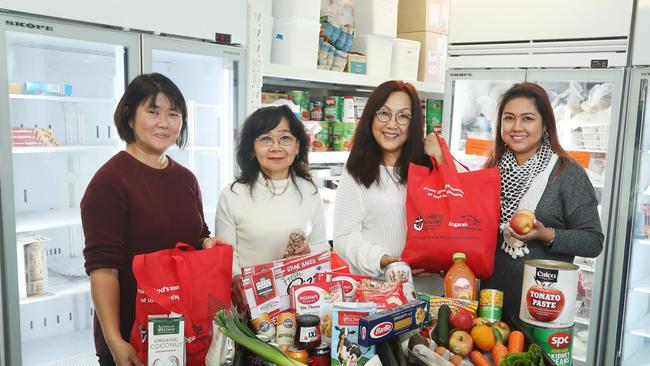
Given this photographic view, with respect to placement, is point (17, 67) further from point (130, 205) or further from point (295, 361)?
point (295, 361)

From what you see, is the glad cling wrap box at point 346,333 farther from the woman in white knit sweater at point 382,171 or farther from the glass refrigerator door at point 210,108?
the glass refrigerator door at point 210,108

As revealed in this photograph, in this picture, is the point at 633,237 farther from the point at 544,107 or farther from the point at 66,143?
the point at 66,143

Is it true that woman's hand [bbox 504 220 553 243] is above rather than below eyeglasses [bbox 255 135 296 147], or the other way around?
below

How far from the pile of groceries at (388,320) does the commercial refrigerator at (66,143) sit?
5.01ft

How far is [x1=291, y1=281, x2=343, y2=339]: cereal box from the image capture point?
1.36m

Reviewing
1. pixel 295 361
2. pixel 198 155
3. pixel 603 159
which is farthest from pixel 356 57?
pixel 295 361

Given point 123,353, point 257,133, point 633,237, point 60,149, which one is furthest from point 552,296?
point 60,149

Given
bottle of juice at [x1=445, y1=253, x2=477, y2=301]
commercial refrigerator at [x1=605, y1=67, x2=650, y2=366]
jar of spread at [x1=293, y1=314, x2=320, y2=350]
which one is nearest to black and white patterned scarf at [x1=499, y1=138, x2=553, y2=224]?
bottle of juice at [x1=445, y1=253, x2=477, y2=301]

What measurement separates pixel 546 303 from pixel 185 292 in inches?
39.2

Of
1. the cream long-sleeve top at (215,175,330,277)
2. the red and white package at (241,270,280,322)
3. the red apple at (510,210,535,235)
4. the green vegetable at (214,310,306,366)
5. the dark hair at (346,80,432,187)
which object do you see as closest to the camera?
the green vegetable at (214,310,306,366)

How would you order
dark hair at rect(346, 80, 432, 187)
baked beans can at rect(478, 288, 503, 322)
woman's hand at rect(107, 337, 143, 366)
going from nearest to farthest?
1. baked beans can at rect(478, 288, 503, 322)
2. woman's hand at rect(107, 337, 143, 366)
3. dark hair at rect(346, 80, 432, 187)

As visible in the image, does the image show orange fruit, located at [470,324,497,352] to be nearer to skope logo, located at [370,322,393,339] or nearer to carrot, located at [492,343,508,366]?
carrot, located at [492,343,508,366]

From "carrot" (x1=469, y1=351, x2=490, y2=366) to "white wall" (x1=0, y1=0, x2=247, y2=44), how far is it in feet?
7.17

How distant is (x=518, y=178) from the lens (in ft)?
7.01
